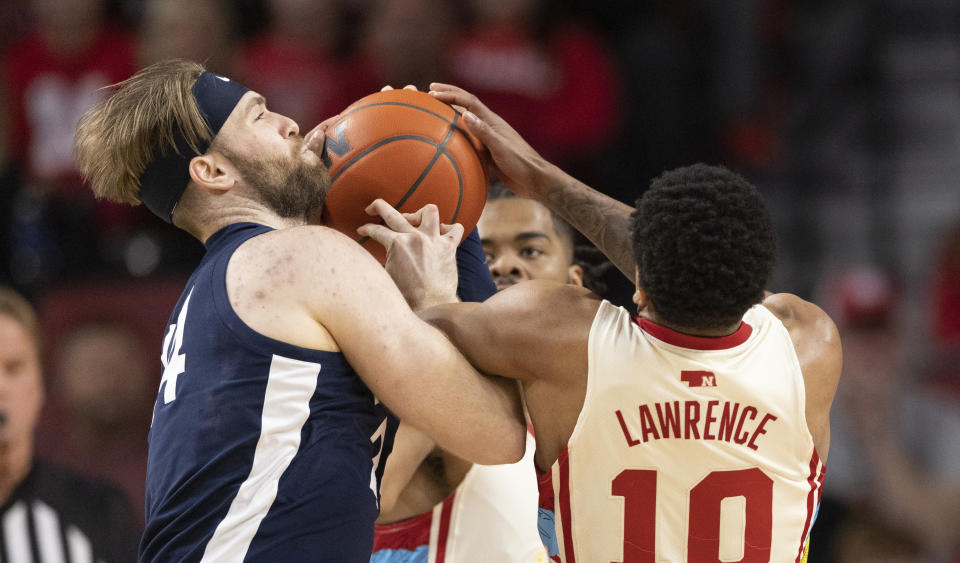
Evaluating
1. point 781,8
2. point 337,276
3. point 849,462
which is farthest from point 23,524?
point 781,8

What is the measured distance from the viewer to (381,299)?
2.57 m

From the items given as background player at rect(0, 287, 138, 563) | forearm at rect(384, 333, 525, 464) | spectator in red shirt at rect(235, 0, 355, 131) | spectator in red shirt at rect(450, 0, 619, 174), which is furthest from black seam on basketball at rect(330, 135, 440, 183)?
spectator in red shirt at rect(450, 0, 619, 174)

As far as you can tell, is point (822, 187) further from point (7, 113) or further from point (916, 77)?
point (7, 113)

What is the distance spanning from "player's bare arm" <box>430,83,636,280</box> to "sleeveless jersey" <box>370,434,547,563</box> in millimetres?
936

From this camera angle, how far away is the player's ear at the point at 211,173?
113 inches

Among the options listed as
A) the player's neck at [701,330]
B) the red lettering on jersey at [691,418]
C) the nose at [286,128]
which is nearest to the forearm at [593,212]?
the player's neck at [701,330]

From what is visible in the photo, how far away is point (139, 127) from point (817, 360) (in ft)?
6.09

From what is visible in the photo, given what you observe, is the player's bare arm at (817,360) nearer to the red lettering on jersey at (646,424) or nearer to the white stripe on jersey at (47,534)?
the red lettering on jersey at (646,424)

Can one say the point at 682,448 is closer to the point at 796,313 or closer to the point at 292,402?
the point at 796,313

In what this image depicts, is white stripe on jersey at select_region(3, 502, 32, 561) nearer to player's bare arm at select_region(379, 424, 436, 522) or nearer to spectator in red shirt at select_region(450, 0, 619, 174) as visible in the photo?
player's bare arm at select_region(379, 424, 436, 522)

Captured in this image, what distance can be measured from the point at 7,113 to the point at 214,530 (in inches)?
199

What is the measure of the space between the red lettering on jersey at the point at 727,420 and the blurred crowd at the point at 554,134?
133 inches

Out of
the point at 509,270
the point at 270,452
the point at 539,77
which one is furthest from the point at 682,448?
the point at 539,77

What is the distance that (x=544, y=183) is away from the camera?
322cm
